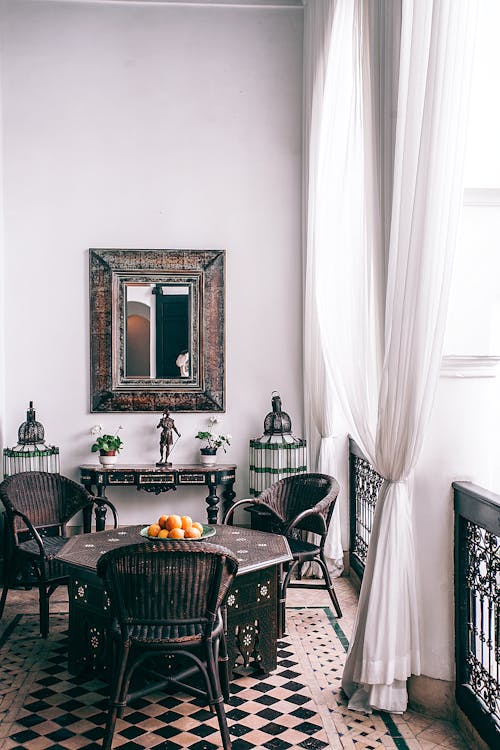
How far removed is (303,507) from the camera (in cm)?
525

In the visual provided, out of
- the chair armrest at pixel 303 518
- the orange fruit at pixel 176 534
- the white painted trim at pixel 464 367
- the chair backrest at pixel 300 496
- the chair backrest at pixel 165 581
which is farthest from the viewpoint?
the chair backrest at pixel 300 496

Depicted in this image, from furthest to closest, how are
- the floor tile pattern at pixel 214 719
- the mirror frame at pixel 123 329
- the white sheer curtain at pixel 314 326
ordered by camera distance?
1. the mirror frame at pixel 123 329
2. the white sheer curtain at pixel 314 326
3. the floor tile pattern at pixel 214 719

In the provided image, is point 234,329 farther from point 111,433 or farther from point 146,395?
point 111,433

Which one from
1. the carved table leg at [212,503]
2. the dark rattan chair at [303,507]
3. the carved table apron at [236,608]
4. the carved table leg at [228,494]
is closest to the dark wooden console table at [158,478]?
the carved table leg at [212,503]

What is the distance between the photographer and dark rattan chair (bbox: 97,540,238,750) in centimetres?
313

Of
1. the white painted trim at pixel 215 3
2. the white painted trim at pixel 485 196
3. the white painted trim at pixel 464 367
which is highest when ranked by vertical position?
the white painted trim at pixel 215 3

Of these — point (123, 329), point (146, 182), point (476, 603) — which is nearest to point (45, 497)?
point (123, 329)

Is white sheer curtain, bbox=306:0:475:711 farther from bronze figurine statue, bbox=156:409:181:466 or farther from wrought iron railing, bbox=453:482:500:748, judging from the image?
bronze figurine statue, bbox=156:409:181:466

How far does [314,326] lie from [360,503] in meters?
1.44

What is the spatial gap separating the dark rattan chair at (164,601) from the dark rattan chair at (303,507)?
1.64 m

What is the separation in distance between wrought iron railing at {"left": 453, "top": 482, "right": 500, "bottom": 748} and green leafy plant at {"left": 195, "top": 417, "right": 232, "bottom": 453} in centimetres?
308

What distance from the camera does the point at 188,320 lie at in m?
6.41

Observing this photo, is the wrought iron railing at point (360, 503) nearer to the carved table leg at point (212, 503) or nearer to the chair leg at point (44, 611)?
the carved table leg at point (212, 503)

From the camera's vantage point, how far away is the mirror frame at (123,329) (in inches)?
250
